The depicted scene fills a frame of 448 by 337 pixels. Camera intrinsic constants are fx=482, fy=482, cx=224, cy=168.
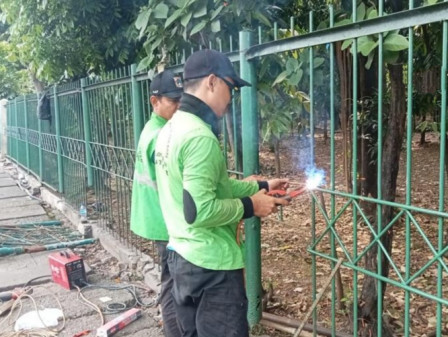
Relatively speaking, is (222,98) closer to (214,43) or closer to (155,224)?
(155,224)

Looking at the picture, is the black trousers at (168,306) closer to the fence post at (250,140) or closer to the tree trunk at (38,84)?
the fence post at (250,140)

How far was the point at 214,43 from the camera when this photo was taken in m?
4.05

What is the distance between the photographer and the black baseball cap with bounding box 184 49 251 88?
238 centimetres

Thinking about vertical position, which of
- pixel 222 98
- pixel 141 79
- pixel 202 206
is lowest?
pixel 202 206

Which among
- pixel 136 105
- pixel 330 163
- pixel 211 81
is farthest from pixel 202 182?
pixel 136 105

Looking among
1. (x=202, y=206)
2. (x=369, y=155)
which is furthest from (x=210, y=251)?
(x=369, y=155)

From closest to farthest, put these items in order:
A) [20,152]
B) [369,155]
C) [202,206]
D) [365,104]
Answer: [202,206] → [365,104] → [369,155] → [20,152]

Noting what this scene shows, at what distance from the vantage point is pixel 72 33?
7.35 m

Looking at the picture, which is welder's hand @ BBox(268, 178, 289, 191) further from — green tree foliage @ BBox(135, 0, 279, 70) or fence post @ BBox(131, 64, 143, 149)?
fence post @ BBox(131, 64, 143, 149)

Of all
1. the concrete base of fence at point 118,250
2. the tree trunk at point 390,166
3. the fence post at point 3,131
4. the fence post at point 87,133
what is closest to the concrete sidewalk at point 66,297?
the concrete base of fence at point 118,250

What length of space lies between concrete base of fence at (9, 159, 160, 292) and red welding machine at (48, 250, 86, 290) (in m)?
0.55

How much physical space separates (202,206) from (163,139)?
486mm

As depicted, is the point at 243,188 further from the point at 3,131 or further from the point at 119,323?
the point at 3,131

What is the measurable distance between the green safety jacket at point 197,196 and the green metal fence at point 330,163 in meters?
0.61
